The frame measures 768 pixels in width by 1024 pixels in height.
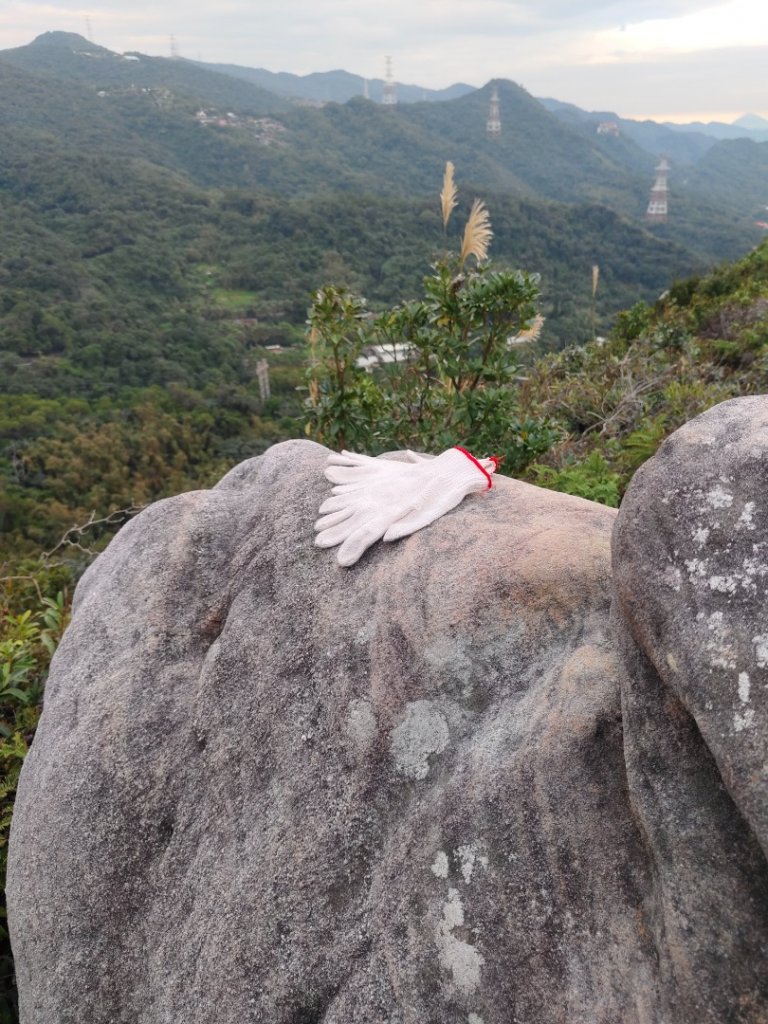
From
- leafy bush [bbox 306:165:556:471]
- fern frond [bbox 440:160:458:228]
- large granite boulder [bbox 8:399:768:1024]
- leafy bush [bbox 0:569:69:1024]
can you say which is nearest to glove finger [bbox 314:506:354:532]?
large granite boulder [bbox 8:399:768:1024]

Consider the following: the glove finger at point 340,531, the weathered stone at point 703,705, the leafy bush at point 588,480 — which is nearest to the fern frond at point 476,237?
the leafy bush at point 588,480

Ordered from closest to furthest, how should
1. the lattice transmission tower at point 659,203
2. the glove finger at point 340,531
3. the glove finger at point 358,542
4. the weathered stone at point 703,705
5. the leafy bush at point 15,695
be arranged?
the weathered stone at point 703,705, the glove finger at point 358,542, the glove finger at point 340,531, the leafy bush at point 15,695, the lattice transmission tower at point 659,203

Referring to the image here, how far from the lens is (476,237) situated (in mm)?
5840

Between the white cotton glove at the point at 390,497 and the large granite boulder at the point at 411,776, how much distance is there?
0.08 m

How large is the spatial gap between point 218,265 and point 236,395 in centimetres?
4834

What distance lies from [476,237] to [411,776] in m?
4.63

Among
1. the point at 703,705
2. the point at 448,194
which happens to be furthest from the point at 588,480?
the point at 703,705

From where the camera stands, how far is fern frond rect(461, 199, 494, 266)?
569 centimetres

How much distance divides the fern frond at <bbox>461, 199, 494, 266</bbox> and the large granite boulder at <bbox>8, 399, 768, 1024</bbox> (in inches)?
111

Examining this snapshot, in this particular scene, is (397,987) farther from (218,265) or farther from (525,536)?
(218,265)

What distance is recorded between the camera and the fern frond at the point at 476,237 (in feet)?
18.7

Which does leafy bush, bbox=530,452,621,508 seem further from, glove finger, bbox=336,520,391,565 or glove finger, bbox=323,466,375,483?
glove finger, bbox=336,520,391,565

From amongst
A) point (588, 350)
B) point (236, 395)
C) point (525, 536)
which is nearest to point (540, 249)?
point (236, 395)

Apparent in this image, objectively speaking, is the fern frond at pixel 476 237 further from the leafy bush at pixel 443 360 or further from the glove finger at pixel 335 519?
the glove finger at pixel 335 519
